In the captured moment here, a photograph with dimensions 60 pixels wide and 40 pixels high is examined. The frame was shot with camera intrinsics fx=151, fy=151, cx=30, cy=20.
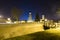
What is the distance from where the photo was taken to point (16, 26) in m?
30.6

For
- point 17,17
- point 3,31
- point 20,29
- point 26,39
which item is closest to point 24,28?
point 20,29

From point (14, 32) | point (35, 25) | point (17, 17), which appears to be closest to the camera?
point (14, 32)

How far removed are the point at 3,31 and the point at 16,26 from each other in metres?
4.06

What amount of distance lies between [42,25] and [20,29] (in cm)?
833

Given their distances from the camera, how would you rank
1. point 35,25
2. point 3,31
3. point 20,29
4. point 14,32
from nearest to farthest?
point 3,31
point 14,32
point 20,29
point 35,25

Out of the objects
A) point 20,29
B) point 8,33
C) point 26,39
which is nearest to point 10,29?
point 8,33

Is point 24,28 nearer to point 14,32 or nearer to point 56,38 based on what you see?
point 14,32

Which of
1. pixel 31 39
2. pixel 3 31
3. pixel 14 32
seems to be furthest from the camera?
pixel 14 32

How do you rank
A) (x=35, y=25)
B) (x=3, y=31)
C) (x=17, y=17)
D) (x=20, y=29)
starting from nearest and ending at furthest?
1. (x=3, y=31)
2. (x=20, y=29)
3. (x=35, y=25)
4. (x=17, y=17)

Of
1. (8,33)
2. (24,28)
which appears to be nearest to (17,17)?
(24,28)

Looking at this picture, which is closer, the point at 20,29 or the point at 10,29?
the point at 10,29

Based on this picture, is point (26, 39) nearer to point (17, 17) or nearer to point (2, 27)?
point (2, 27)

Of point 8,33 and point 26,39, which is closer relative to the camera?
point 26,39

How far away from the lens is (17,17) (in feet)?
211
